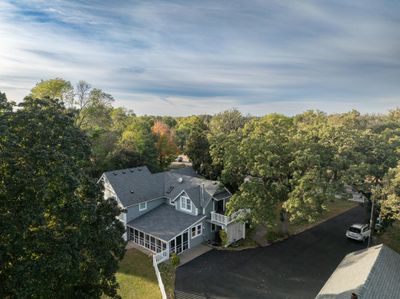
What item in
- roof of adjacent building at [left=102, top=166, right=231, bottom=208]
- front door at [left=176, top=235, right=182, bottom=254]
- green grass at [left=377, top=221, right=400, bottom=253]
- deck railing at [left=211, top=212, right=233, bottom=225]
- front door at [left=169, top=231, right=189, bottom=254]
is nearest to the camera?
front door at [left=169, top=231, right=189, bottom=254]

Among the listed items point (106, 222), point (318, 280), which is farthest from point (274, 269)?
point (106, 222)

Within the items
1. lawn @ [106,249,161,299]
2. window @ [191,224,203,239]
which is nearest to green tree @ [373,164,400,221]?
window @ [191,224,203,239]

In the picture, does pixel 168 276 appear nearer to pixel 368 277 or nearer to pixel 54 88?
pixel 368 277

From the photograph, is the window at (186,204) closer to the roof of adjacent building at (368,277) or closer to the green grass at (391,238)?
the roof of adjacent building at (368,277)

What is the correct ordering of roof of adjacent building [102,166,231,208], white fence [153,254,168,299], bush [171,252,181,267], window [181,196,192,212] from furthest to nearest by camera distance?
1. roof of adjacent building [102,166,231,208]
2. window [181,196,192,212]
3. bush [171,252,181,267]
4. white fence [153,254,168,299]

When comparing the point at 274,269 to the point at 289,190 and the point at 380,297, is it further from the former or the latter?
the point at 380,297

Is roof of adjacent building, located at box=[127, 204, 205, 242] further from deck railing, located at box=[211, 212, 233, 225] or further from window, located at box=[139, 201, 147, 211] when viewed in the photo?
deck railing, located at box=[211, 212, 233, 225]

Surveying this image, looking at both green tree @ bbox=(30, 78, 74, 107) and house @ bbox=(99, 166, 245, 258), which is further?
green tree @ bbox=(30, 78, 74, 107)
